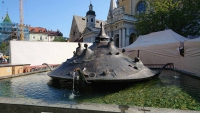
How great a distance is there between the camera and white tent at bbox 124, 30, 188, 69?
13211mm

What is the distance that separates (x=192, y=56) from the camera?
1088 cm

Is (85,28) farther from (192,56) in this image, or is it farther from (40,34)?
(192,56)

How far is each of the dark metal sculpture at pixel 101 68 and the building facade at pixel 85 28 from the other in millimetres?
52246

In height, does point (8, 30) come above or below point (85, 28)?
below

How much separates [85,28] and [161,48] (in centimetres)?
5296

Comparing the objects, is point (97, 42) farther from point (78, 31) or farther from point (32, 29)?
point (32, 29)

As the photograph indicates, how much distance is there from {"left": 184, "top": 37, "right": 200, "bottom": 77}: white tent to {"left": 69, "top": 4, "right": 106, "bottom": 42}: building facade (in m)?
48.5

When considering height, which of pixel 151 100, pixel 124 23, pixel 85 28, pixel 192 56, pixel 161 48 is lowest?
pixel 151 100

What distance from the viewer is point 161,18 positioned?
22078 mm

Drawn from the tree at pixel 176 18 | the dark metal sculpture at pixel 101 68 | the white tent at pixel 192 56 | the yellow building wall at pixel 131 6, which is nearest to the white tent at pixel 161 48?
the white tent at pixel 192 56

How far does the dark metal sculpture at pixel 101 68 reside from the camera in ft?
17.7

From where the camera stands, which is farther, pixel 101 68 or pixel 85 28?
pixel 85 28

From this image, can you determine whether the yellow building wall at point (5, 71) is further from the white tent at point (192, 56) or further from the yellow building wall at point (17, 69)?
the white tent at point (192, 56)

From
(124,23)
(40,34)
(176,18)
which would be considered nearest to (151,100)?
(176,18)
